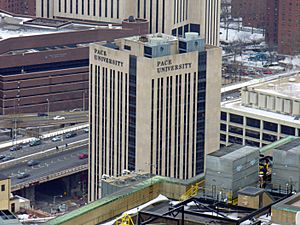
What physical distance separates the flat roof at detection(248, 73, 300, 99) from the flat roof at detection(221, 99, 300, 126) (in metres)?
2.96

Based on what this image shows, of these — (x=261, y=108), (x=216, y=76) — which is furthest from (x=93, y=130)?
(x=261, y=108)

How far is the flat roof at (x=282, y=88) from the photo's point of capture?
15500 centimetres

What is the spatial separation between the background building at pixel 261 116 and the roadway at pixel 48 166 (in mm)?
25297

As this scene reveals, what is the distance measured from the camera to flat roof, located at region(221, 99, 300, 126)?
492 ft

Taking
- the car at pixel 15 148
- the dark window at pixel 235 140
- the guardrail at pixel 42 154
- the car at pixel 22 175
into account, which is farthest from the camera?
the car at pixel 15 148

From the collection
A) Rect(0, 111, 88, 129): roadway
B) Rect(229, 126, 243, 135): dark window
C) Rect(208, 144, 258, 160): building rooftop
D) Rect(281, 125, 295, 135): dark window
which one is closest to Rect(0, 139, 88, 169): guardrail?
Rect(0, 111, 88, 129): roadway

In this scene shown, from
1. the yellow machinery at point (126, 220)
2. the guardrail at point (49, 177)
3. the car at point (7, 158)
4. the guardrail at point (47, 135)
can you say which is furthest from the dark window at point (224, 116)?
the yellow machinery at point (126, 220)

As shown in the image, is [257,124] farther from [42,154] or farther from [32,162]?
[42,154]

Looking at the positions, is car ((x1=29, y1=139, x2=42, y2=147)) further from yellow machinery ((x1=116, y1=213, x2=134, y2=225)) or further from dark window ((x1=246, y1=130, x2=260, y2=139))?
yellow machinery ((x1=116, y1=213, x2=134, y2=225))

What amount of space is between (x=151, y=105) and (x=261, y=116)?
73.2 ft

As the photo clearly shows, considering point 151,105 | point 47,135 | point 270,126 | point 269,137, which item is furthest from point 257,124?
point 47,135

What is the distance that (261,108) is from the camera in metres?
155

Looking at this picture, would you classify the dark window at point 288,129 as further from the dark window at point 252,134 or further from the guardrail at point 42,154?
the guardrail at point 42,154

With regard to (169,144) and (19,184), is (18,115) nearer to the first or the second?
(19,184)
